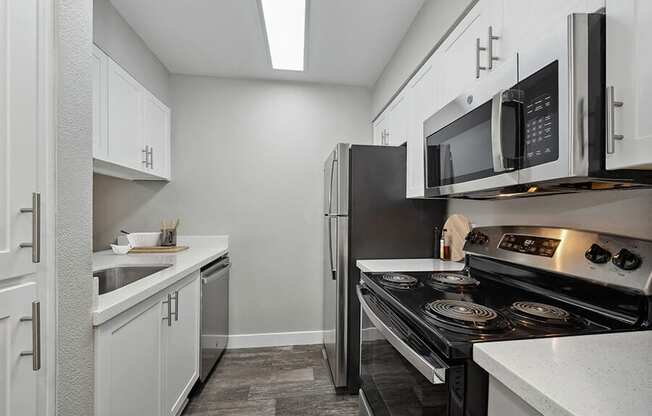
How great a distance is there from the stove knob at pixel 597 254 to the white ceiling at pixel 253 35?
1.70m

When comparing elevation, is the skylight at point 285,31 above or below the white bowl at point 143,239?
above

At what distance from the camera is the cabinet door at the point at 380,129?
8.75 feet

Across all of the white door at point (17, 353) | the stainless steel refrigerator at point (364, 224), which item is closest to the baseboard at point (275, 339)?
the stainless steel refrigerator at point (364, 224)

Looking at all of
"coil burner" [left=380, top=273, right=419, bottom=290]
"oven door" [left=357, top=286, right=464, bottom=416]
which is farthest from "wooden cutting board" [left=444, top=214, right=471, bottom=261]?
"oven door" [left=357, top=286, right=464, bottom=416]

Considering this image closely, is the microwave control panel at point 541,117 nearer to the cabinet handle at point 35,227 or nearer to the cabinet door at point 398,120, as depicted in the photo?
the cabinet door at point 398,120

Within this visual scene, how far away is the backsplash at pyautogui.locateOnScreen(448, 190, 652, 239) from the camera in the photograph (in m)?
0.98

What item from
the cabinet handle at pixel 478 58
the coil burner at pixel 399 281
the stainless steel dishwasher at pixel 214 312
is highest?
the cabinet handle at pixel 478 58

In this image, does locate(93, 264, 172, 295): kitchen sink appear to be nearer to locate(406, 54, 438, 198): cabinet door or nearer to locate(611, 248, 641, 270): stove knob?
locate(406, 54, 438, 198): cabinet door

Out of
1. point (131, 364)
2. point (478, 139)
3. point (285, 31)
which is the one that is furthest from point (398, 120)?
point (131, 364)

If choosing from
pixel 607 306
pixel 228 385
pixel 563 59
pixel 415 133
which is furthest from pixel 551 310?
pixel 228 385

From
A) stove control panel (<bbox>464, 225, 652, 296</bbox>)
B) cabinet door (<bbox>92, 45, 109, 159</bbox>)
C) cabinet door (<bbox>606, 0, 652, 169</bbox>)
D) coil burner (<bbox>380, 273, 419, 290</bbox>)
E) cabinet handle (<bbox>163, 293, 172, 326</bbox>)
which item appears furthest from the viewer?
cabinet door (<bbox>92, 45, 109, 159</bbox>)

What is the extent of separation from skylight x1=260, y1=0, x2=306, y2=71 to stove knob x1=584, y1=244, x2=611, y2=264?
1.93 metres

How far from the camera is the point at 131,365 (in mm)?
1260

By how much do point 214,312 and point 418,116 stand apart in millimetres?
2095
